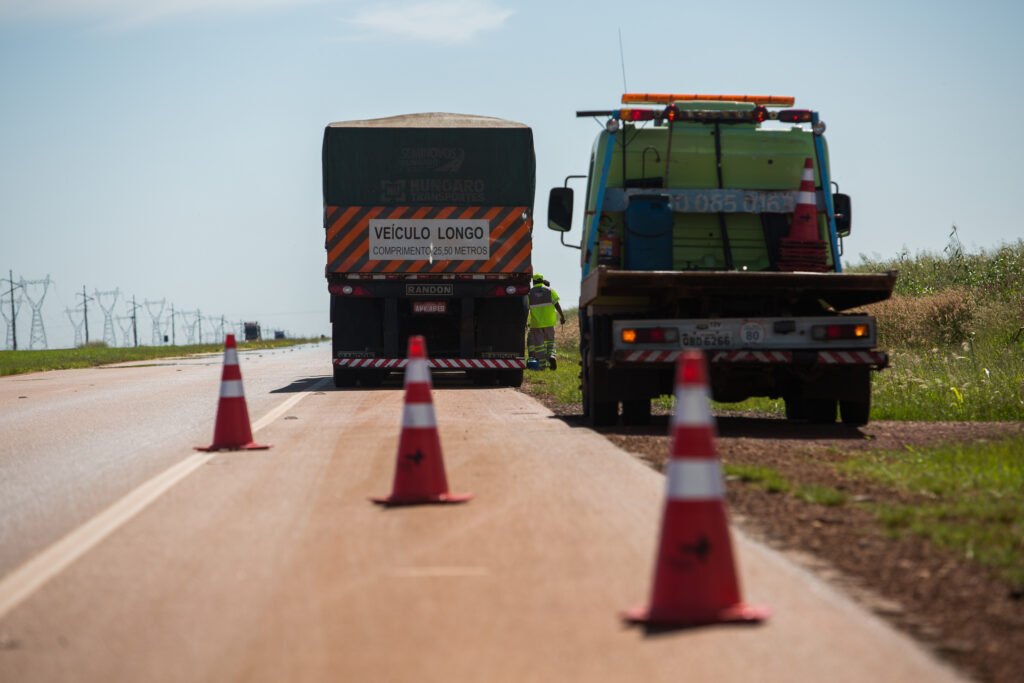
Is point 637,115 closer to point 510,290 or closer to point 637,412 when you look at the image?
point 637,412

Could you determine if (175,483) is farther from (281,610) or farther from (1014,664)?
(1014,664)

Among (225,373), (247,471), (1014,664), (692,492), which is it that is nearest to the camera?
(1014,664)

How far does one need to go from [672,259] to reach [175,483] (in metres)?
5.38

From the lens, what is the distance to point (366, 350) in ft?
62.5

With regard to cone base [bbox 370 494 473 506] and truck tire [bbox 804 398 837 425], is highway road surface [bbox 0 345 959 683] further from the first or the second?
truck tire [bbox 804 398 837 425]

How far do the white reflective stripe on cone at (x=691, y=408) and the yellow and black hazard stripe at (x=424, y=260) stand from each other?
573 inches

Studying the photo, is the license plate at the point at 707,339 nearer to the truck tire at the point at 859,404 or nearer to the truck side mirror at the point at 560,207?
the truck tire at the point at 859,404

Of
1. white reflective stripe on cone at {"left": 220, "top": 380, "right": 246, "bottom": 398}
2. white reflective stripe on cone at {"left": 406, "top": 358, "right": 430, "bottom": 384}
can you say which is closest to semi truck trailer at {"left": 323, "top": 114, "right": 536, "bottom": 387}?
white reflective stripe on cone at {"left": 220, "top": 380, "right": 246, "bottom": 398}

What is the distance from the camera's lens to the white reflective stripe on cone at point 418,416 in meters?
7.13

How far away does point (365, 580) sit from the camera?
5.14m

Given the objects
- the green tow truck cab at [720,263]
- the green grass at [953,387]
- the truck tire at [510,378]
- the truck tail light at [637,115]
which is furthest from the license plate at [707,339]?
the truck tire at [510,378]

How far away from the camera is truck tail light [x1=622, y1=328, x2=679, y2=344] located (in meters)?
10.8

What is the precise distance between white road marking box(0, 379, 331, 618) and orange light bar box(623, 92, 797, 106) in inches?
217

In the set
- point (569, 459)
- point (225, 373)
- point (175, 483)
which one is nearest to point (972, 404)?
point (569, 459)
